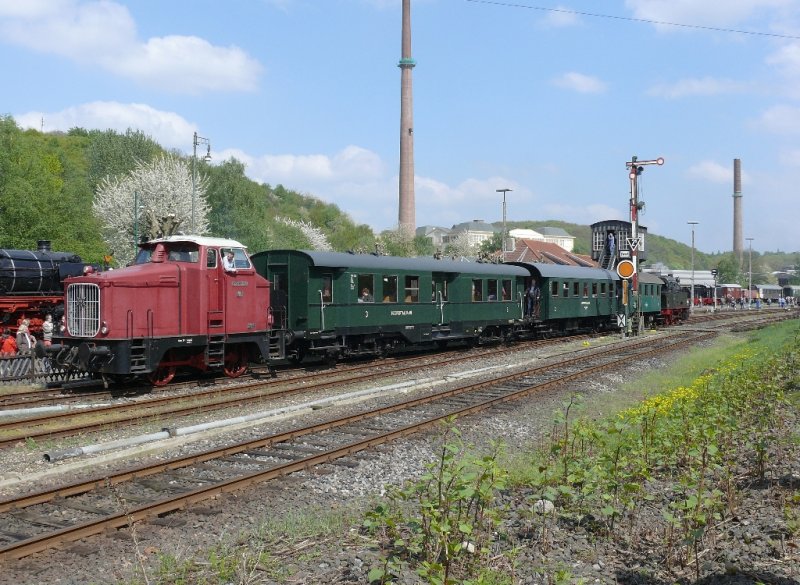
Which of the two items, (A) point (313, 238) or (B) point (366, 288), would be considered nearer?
(B) point (366, 288)

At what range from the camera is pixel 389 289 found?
868 inches

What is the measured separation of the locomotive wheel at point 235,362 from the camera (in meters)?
17.9

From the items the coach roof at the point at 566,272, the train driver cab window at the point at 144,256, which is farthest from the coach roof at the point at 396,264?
the train driver cab window at the point at 144,256

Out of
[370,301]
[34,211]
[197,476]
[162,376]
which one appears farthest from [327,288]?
[34,211]

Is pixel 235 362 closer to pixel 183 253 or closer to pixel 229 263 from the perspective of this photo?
pixel 229 263

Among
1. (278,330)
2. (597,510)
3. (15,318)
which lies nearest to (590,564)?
(597,510)

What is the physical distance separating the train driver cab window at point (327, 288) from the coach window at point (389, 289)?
232cm

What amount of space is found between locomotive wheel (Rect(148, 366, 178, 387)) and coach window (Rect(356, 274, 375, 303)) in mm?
6085

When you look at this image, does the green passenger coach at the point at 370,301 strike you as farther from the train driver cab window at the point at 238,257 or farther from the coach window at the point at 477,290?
the train driver cab window at the point at 238,257

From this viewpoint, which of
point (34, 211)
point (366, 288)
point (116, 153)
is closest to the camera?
point (366, 288)

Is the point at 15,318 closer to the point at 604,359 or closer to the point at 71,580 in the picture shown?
the point at 604,359

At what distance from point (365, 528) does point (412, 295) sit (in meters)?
16.3

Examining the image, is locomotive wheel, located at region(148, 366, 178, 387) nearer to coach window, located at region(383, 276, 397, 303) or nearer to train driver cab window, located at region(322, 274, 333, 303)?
train driver cab window, located at region(322, 274, 333, 303)

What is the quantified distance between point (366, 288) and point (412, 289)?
229 centimetres
